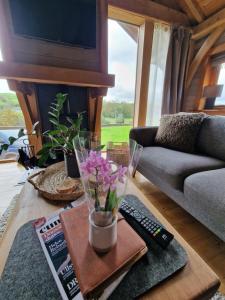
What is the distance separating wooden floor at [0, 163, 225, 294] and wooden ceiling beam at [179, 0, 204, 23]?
2461 millimetres

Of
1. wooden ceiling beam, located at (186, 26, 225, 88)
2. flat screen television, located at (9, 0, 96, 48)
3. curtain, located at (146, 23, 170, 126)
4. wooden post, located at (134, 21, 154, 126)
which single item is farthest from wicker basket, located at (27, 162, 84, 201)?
wooden ceiling beam, located at (186, 26, 225, 88)

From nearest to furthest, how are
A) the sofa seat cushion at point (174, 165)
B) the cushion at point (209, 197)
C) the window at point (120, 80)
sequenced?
the cushion at point (209, 197) < the sofa seat cushion at point (174, 165) < the window at point (120, 80)

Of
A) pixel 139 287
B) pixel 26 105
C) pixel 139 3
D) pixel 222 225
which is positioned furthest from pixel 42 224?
pixel 139 3

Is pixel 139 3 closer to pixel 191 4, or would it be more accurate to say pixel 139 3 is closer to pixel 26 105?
pixel 191 4

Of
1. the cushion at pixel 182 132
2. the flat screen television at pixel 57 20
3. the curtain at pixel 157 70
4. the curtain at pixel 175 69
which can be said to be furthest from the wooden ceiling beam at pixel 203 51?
the flat screen television at pixel 57 20

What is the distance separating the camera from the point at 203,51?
236 centimetres

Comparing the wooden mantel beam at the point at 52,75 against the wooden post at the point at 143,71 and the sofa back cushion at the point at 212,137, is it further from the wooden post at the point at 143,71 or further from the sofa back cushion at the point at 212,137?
the sofa back cushion at the point at 212,137

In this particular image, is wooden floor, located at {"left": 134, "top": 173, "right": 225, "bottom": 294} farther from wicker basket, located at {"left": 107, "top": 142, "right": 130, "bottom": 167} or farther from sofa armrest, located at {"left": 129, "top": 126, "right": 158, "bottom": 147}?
wicker basket, located at {"left": 107, "top": 142, "right": 130, "bottom": 167}

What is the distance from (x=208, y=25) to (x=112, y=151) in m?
2.73

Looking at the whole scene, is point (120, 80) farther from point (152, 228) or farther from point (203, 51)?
point (152, 228)

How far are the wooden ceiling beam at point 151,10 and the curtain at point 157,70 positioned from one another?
0.11 m

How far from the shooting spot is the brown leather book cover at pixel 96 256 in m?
0.34

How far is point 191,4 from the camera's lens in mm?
2189

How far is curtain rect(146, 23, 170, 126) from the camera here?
225 centimetres
